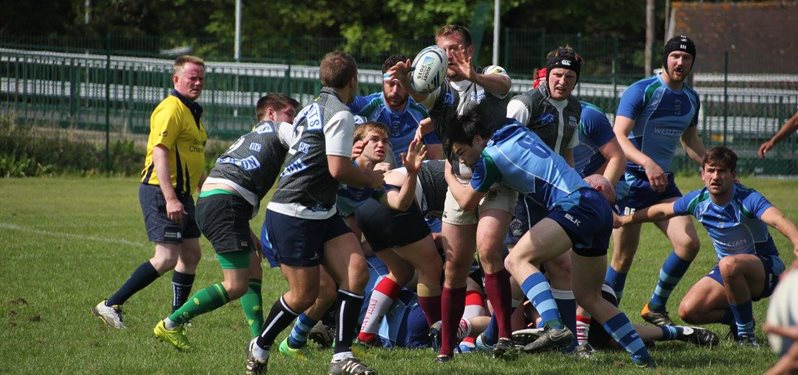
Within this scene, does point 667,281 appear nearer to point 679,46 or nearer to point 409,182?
point 679,46

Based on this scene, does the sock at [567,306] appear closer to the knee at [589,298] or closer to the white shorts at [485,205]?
the knee at [589,298]

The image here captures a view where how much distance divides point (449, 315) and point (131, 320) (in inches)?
111

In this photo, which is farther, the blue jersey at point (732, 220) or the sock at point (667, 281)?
the sock at point (667, 281)

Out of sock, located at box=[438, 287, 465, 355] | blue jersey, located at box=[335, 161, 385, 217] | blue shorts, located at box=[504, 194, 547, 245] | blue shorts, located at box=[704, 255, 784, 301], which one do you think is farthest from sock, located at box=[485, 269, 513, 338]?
blue shorts, located at box=[704, 255, 784, 301]

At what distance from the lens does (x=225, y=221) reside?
22.3 ft

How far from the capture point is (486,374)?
6.38m

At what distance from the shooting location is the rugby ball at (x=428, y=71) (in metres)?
6.35

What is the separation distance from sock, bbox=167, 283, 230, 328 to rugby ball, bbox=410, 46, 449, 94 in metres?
1.76

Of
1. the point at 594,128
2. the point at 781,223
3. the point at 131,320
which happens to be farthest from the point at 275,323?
the point at 781,223

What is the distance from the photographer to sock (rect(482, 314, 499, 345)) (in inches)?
281

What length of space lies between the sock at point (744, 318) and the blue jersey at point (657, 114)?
1464 millimetres

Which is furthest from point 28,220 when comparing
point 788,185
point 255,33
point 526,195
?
point 255,33

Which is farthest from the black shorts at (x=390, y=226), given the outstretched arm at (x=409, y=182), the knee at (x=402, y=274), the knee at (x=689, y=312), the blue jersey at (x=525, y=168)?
the knee at (x=689, y=312)

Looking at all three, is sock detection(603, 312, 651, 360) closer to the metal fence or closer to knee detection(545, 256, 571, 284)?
knee detection(545, 256, 571, 284)
